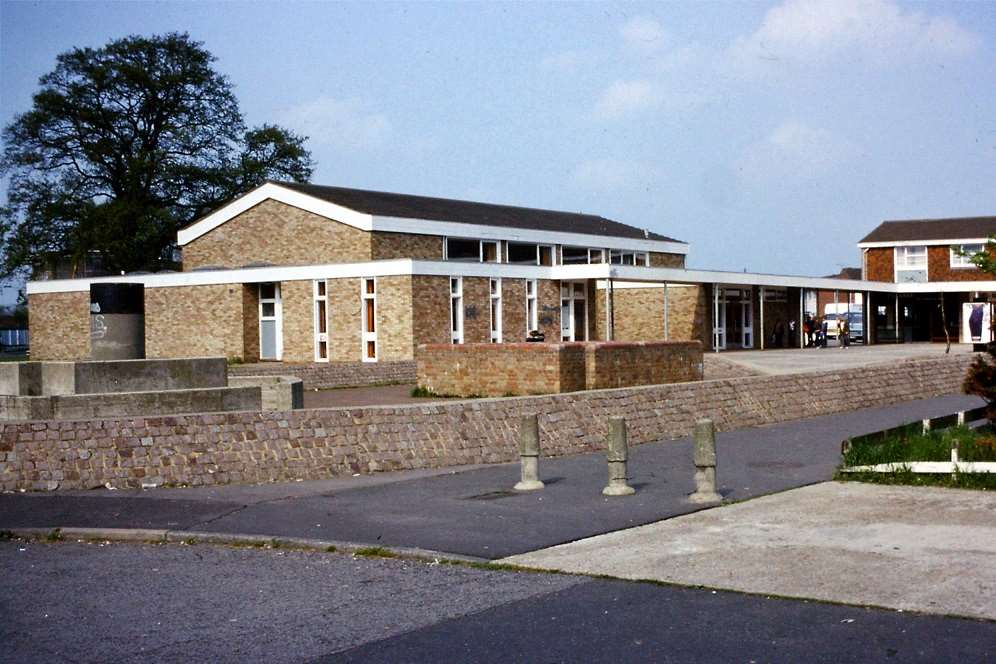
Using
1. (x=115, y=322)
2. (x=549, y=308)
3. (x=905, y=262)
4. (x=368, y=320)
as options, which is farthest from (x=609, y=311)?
(x=905, y=262)

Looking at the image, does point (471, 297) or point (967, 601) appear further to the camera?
point (471, 297)

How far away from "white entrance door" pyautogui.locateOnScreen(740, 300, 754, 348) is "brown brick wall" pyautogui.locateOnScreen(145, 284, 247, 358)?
21863mm

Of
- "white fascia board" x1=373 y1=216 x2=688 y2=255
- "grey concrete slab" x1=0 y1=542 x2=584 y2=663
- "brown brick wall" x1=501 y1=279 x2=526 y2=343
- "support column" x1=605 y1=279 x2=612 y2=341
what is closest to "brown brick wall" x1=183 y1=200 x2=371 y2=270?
"white fascia board" x1=373 y1=216 x2=688 y2=255

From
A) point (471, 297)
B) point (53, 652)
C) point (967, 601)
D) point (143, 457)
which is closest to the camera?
point (53, 652)

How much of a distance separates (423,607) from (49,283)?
1792 inches

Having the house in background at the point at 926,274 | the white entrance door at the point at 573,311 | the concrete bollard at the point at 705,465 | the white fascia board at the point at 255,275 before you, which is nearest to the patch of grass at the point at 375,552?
the concrete bollard at the point at 705,465

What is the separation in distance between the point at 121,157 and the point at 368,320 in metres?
29.1

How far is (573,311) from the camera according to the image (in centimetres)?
4472

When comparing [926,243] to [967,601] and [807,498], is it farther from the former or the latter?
[967,601]

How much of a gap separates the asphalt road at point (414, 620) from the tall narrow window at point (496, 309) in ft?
102

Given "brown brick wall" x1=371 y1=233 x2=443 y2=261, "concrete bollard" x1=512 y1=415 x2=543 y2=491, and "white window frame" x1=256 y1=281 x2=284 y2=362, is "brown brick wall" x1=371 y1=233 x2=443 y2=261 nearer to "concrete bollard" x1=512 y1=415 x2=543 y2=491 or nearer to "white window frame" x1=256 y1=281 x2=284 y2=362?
"white window frame" x1=256 y1=281 x2=284 y2=362

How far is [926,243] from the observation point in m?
62.7

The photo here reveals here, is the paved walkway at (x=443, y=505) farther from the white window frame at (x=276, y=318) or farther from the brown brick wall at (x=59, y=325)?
the brown brick wall at (x=59, y=325)

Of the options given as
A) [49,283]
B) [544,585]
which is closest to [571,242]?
[49,283]
